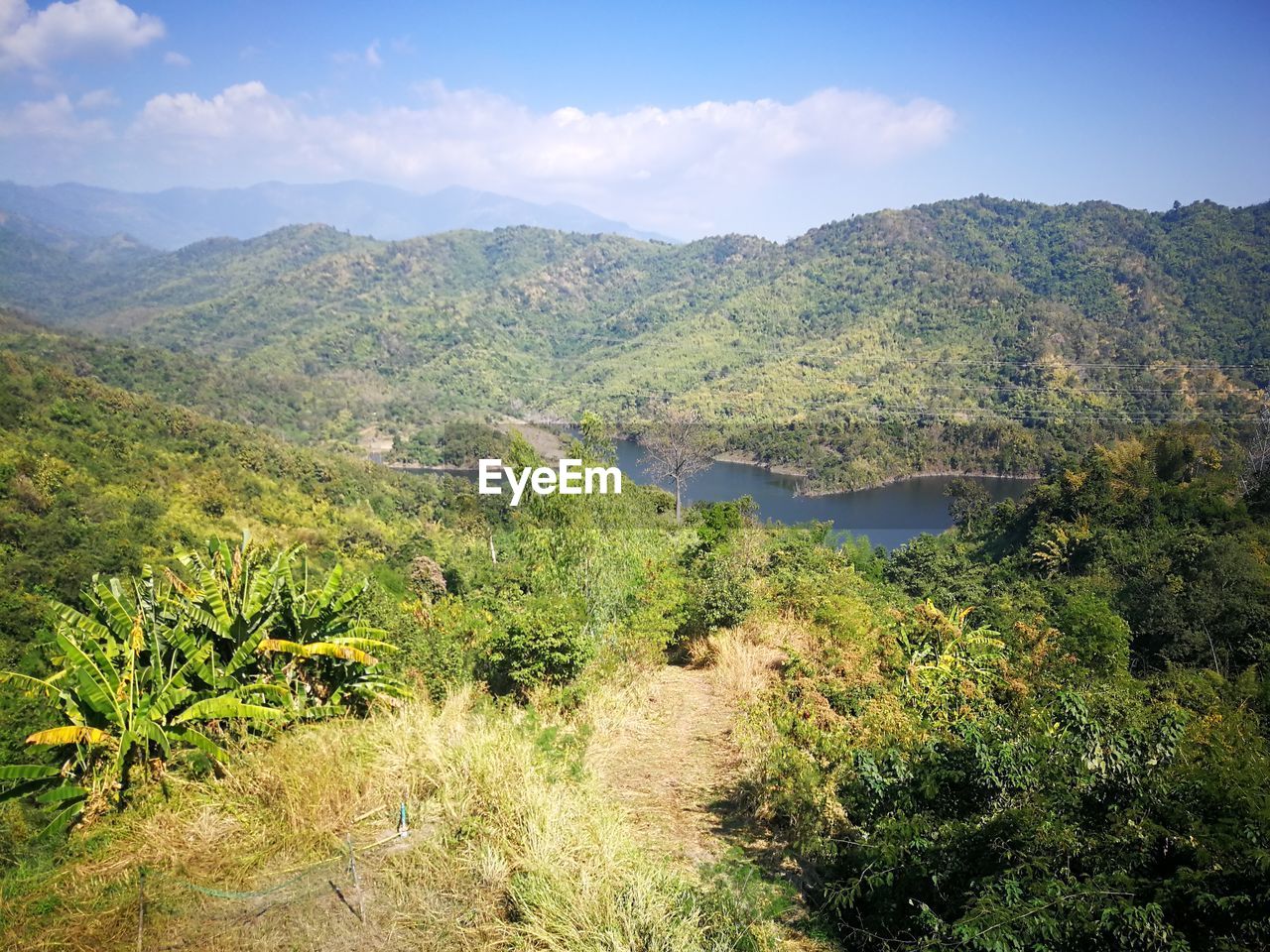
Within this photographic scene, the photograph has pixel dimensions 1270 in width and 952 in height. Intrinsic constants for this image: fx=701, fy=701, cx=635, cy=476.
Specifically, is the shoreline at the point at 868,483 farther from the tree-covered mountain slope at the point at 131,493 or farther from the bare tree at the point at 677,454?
the tree-covered mountain slope at the point at 131,493

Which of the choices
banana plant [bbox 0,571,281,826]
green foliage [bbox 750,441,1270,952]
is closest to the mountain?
green foliage [bbox 750,441,1270,952]

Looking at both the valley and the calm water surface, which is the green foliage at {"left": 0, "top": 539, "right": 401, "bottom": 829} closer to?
the valley

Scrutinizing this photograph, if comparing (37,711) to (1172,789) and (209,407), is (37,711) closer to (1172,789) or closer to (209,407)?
(1172,789)

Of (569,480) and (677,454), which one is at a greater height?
(569,480)

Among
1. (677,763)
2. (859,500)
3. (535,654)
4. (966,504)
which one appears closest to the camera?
(677,763)

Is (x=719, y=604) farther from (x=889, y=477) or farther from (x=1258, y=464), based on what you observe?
(x=889, y=477)

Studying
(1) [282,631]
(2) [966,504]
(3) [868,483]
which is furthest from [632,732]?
(3) [868,483]

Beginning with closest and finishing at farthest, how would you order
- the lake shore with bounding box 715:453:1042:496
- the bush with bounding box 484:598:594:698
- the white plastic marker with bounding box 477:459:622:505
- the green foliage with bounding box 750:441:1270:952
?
the green foliage with bounding box 750:441:1270:952, the bush with bounding box 484:598:594:698, the white plastic marker with bounding box 477:459:622:505, the lake shore with bounding box 715:453:1042:496

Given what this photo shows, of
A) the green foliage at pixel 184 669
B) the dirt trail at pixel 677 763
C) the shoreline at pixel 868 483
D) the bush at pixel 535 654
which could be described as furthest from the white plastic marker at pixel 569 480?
the shoreline at pixel 868 483
